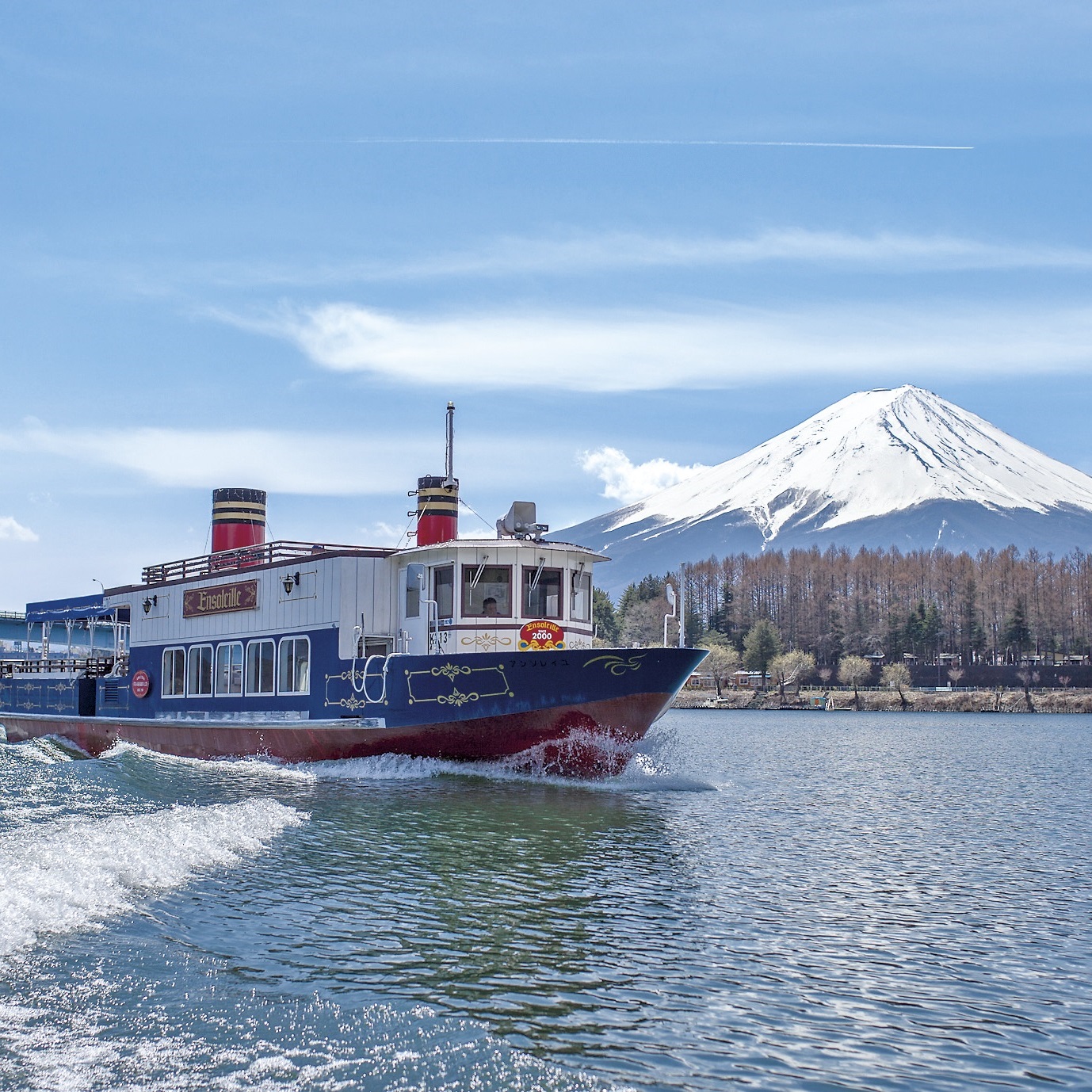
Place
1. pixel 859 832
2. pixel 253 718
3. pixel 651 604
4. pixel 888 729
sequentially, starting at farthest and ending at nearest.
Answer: pixel 651 604 < pixel 888 729 < pixel 253 718 < pixel 859 832

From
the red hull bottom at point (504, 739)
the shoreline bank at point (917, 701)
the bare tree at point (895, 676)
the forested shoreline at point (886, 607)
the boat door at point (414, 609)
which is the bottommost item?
the shoreline bank at point (917, 701)

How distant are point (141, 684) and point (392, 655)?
43.3ft

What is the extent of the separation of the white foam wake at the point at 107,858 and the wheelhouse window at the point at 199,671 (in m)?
13.6

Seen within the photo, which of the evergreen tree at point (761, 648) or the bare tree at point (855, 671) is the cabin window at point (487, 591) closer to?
the bare tree at point (855, 671)

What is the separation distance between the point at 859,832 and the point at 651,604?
131074mm

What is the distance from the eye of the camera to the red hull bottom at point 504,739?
80.8 ft

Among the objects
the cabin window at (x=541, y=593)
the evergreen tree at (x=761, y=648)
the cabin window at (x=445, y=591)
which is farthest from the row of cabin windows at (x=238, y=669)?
the evergreen tree at (x=761, y=648)

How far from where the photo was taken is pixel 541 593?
26766mm

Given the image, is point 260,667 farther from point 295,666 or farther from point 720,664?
point 720,664

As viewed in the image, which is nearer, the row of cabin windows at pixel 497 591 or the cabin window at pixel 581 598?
the row of cabin windows at pixel 497 591

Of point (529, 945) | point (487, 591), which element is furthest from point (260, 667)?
point (529, 945)

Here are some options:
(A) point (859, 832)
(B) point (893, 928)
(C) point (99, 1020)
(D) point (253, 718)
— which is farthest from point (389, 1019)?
(D) point (253, 718)

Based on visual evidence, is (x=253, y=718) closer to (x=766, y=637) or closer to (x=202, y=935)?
(x=202, y=935)

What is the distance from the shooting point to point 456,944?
37.7 feet
